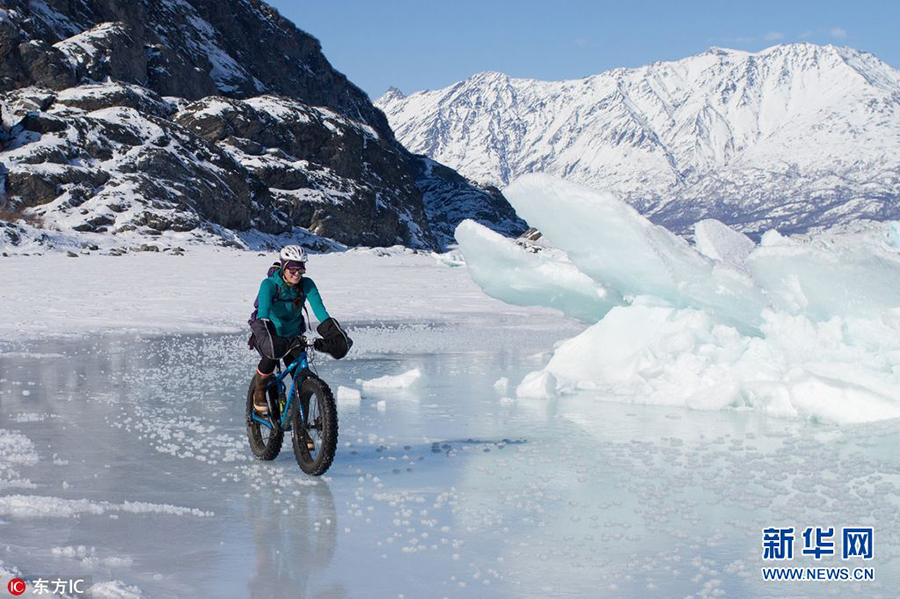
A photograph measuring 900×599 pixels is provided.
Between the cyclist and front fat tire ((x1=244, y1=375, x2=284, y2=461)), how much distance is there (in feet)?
1.76

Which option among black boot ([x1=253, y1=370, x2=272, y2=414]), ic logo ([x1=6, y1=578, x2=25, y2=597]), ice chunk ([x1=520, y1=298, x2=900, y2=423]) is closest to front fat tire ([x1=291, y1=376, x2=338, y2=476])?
black boot ([x1=253, y1=370, x2=272, y2=414])

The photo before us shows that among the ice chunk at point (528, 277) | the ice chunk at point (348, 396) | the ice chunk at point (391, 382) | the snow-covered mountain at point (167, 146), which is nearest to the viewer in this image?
the ice chunk at point (348, 396)

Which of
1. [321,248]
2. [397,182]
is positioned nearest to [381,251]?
[321,248]

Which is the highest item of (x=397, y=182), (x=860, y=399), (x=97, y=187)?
(x=397, y=182)

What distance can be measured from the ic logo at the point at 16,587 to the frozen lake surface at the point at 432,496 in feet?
0.67

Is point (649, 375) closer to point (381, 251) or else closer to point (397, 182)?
point (381, 251)

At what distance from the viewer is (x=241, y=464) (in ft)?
28.7

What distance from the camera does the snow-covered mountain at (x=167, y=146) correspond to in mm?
94750

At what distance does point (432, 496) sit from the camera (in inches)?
301

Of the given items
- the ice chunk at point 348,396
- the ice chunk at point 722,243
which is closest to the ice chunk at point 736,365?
the ice chunk at point 722,243

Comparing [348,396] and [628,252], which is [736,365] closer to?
[628,252]

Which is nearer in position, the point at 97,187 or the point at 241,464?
the point at 241,464

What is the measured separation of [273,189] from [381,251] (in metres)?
39.2

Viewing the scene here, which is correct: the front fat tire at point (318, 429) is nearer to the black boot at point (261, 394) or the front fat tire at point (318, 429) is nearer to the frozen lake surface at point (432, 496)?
the frozen lake surface at point (432, 496)
